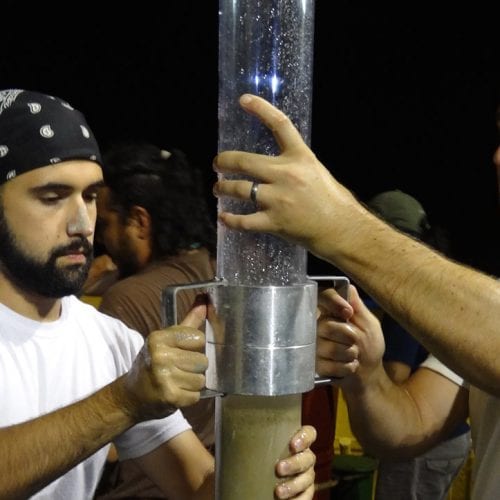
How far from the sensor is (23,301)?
2053 millimetres

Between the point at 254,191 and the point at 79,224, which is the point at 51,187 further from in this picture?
the point at 254,191

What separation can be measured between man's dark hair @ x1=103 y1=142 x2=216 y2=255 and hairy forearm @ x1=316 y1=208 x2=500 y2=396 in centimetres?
210

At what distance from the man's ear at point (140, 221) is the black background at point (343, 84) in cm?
483

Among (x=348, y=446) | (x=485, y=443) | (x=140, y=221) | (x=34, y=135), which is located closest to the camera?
(x=485, y=443)

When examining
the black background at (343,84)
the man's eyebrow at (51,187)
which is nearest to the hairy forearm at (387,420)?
the man's eyebrow at (51,187)

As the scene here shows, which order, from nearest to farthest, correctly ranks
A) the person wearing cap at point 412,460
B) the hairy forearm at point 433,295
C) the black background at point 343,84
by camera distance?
the hairy forearm at point 433,295, the person wearing cap at point 412,460, the black background at point 343,84

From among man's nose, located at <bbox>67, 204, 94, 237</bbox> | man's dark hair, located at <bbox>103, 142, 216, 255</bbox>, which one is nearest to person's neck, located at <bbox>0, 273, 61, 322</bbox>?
man's nose, located at <bbox>67, 204, 94, 237</bbox>

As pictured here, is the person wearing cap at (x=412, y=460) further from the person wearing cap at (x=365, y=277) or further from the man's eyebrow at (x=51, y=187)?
the man's eyebrow at (x=51, y=187)

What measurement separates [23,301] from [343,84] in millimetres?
6665

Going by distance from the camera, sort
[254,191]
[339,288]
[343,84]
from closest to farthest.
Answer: [254,191], [339,288], [343,84]

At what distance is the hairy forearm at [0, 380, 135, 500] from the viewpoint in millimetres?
1551

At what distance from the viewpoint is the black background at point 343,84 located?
7992mm

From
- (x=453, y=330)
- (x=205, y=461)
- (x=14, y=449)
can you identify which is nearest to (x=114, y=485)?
(x=205, y=461)

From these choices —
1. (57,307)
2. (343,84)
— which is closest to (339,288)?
(57,307)
